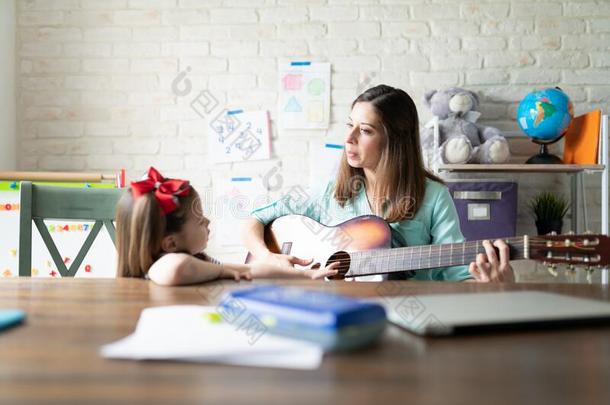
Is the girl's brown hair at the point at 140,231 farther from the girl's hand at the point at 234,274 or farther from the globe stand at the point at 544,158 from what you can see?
the globe stand at the point at 544,158

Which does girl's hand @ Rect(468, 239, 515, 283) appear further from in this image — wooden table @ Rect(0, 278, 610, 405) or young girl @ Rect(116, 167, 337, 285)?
wooden table @ Rect(0, 278, 610, 405)

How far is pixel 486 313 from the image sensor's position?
0.57 m

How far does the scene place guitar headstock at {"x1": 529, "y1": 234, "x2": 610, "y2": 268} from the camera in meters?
1.10

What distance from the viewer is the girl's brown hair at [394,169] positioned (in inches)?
Result: 64.2

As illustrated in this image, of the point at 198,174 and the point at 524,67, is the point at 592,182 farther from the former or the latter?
the point at 198,174

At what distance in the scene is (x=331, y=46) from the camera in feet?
9.25

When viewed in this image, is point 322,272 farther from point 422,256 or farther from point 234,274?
point 234,274

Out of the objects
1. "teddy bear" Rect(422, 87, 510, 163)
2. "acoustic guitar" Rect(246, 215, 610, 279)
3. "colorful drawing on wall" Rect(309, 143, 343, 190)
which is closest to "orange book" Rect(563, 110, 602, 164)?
"teddy bear" Rect(422, 87, 510, 163)

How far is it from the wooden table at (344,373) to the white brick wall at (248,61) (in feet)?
7.65

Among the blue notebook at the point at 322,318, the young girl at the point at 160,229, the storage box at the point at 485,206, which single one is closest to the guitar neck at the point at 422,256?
the young girl at the point at 160,229

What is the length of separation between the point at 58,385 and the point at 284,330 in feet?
0.58

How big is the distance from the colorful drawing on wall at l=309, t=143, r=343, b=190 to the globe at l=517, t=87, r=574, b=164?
87cm

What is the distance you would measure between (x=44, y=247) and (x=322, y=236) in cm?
151

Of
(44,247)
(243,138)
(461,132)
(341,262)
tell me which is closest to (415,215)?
(341,262)
